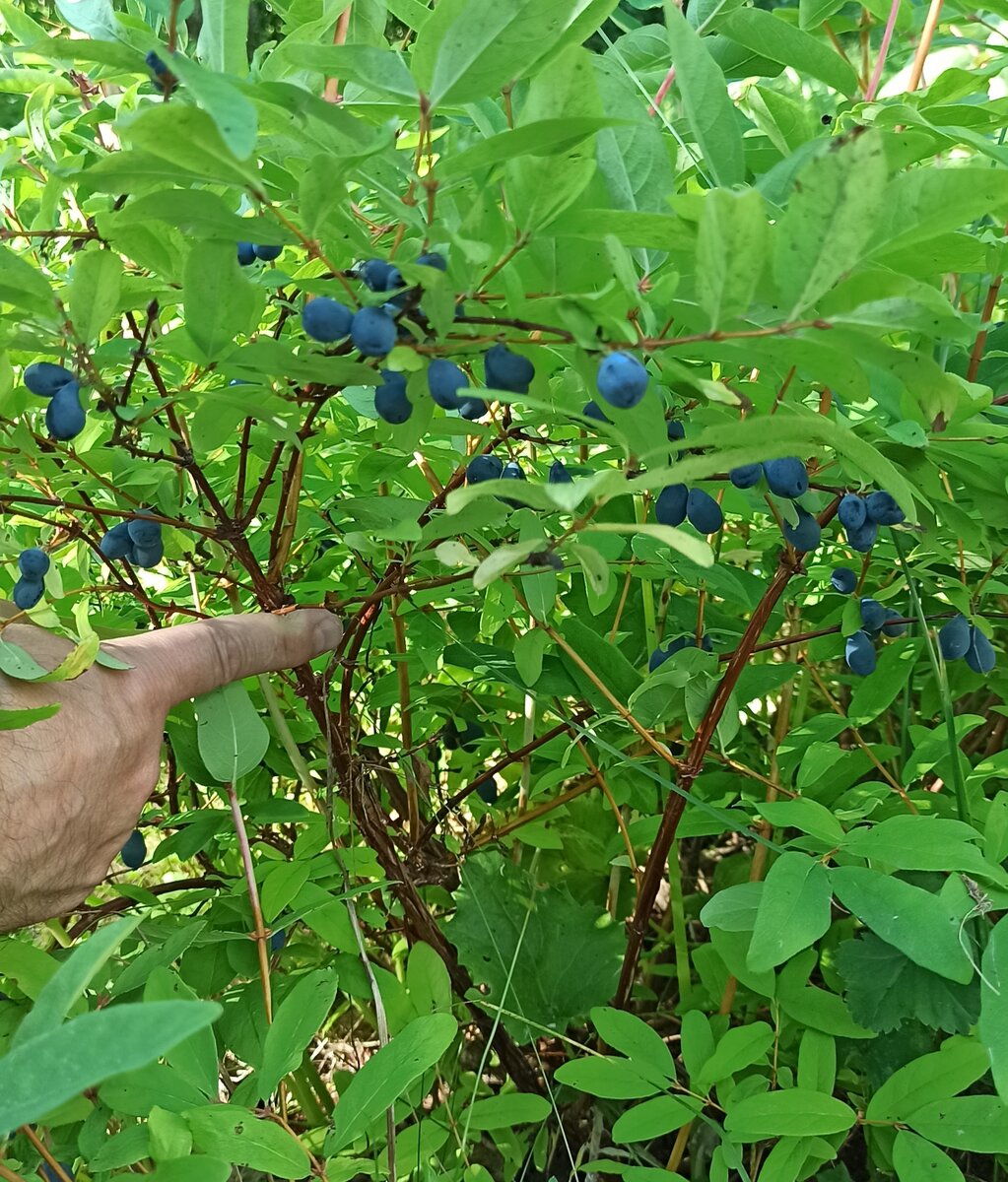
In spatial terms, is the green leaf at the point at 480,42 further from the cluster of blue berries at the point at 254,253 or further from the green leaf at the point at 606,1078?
the green leaf at the point at 606,1078

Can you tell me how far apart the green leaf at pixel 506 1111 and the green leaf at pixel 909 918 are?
31 cm

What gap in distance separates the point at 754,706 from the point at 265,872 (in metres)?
0.77

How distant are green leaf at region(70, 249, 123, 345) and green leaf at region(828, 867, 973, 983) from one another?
531 millimetres

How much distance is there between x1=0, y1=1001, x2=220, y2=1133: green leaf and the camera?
11.3 inches

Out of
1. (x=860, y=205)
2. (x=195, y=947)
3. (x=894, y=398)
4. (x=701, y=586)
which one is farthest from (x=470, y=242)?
(x=195, y=947)

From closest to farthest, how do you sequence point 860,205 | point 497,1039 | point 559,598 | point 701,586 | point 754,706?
point 860,205 → point 701,586 → point 497,1039 → point 559,598 → point 754,706

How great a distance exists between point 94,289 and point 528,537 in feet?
0.91

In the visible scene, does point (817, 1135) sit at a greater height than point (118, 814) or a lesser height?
lesser

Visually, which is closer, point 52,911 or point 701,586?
point 52,911

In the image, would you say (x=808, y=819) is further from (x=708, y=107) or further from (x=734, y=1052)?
(x=708, y=107)

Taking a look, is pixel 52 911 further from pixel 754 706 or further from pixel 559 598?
pixel 754 706

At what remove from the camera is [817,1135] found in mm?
725

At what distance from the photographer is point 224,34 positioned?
0.46 m

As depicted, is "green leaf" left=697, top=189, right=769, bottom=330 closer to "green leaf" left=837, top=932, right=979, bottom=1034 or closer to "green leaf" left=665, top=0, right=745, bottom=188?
"green leaf" left=665, top=0, right=745, bottom=188
